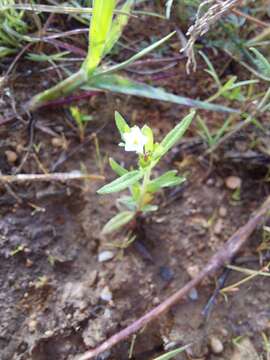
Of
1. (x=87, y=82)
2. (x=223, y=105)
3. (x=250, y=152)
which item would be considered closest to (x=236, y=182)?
(x=250, y=152)

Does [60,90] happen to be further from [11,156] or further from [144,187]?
[144,187]

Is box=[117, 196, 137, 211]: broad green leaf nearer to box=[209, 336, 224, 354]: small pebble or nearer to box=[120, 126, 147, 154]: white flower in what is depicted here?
box=[120, 126, 147, 154]: white flower

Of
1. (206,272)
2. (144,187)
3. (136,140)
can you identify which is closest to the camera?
(136,140)

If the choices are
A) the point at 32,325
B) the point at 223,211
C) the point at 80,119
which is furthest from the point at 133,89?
the point at 32,325

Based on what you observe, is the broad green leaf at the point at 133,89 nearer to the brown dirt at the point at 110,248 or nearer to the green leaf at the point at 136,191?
the brown dirt at the point at 110,248

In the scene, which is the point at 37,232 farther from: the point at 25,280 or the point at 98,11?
the point at 98,11

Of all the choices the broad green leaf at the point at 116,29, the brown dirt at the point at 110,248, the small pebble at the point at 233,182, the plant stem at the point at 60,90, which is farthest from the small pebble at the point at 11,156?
the small pebble at the point at 233,182

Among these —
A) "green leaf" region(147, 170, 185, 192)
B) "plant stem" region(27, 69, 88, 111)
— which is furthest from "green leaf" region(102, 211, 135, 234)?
"plant stem" region(27, 69, 88, 111)
